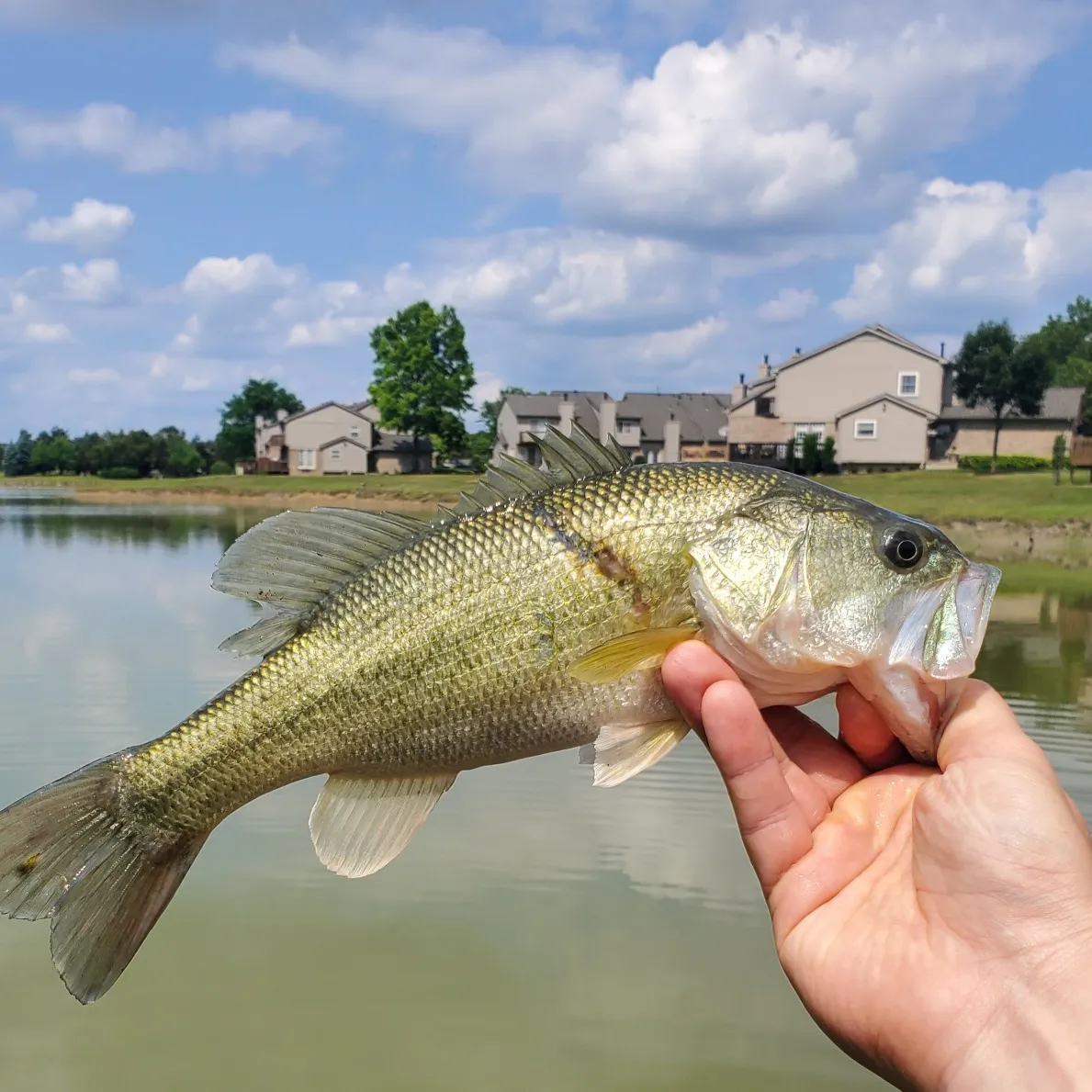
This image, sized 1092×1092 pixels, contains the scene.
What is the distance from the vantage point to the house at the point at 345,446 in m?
71.7

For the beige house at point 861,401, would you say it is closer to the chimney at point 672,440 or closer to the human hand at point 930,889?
the chimney at point 672,440

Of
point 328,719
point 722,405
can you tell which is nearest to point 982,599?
point 328,719

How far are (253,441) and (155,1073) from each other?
10321 cm

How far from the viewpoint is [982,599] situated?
265cm

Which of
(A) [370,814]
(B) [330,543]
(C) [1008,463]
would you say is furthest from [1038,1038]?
(C) [1008,463]

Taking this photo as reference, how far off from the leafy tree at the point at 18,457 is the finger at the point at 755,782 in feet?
437

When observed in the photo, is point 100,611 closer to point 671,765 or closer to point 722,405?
point 671,765

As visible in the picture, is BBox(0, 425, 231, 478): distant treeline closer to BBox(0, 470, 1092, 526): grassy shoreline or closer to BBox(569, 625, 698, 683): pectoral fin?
BBox(0, 470, 1092, 526): grassy shoreline

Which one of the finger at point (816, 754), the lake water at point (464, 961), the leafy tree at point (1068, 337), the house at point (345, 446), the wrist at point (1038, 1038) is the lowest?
the lake water at point (464, 961)

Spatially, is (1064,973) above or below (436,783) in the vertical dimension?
below

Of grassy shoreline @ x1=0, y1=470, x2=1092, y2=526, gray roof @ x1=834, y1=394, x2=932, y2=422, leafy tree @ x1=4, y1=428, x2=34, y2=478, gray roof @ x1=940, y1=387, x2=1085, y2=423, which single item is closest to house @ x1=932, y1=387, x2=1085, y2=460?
gray roof @ x1=940, y1=387, x2=1085, y2=423

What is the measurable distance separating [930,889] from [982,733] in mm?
443

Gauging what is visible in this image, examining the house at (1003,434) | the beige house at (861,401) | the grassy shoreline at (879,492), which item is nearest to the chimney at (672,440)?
the beige house at (861,401)

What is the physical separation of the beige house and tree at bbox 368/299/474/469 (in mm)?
20362
